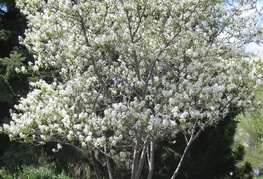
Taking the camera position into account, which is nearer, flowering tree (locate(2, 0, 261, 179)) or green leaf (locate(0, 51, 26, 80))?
flowering tree (locate(2, 0, 261, 179))

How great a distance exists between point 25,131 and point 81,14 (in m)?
1.57

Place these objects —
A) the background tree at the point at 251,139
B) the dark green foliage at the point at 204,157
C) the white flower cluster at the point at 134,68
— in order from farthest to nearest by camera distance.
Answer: the background tree at the point at 251,139
the dark green foliage at the point at 204,157
the white flower cluster at the point at 134,68

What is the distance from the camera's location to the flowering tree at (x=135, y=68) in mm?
4953

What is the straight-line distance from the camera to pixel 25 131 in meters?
5.16

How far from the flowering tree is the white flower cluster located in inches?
0.5

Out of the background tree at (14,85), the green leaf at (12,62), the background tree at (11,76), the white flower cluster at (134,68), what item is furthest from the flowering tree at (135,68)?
the background tree at (11,76)

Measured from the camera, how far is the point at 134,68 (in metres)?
6.11

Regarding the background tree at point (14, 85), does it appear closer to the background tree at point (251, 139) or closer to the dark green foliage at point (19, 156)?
the dark green foliage at point (19, 156)

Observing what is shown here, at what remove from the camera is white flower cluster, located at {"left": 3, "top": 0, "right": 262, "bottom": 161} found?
16.2 feet

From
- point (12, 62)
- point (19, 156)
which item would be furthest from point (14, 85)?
point (19, 156)

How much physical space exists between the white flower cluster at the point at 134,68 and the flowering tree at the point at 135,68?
0.04 ft

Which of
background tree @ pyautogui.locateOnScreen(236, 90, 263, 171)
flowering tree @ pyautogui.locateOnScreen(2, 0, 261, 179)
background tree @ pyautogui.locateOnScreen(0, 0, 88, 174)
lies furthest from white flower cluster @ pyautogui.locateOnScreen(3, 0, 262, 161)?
background tree @ pyautogui.locateOnScreen(236, 90, 263, 171)

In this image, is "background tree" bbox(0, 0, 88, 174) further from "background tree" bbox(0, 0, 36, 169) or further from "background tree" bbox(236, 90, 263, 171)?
"background tree" bbox(236, 90, 263, 171)

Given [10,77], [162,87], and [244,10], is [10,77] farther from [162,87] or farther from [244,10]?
[244,10]
